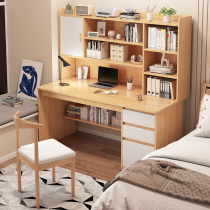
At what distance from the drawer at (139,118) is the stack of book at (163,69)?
0.55 meters

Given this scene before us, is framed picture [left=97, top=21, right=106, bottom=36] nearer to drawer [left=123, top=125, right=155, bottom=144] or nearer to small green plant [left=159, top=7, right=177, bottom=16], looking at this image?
small green plant [left=159, top=7, right=177, bottom=16]

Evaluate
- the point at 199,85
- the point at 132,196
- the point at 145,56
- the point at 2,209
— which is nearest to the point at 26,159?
the point at 2,209

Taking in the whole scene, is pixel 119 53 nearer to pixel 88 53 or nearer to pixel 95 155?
pixel 88 53

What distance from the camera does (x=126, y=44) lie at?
493cm

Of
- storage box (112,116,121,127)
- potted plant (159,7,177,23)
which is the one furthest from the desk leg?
potted plant (159,7,177,23)

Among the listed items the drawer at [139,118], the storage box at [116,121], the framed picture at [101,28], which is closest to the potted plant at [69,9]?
the framed picture at [101,28]

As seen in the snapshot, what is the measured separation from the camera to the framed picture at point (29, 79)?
5.41m

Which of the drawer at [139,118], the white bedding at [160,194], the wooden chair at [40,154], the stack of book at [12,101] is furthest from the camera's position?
the stack of book at [12,101]

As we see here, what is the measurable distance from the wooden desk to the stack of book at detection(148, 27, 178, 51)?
548mm

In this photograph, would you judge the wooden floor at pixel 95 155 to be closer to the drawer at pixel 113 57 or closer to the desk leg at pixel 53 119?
the desk leg at pixel 53 119

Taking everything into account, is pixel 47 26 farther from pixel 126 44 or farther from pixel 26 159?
pixel 26 159

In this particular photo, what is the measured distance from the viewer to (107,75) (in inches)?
203

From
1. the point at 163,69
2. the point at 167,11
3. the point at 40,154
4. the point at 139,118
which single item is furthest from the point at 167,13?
the point at 40,154

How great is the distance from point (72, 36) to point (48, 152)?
1681 mm
